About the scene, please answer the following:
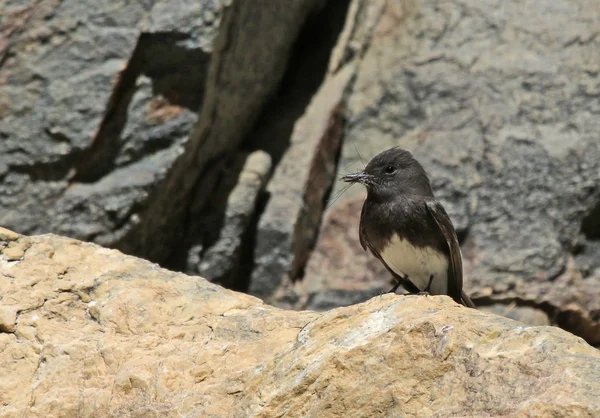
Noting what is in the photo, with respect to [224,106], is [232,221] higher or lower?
lower

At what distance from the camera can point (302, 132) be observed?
8.88 metres

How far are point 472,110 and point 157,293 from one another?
4.61 metres

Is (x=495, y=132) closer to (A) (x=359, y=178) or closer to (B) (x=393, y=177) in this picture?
(B) (x=393, y=177)

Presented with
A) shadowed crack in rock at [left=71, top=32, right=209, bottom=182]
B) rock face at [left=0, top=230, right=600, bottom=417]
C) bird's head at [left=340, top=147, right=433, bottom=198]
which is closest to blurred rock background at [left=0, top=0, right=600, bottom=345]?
shadowed crack in rock at [left=71, top=32, right=209, bottom=182]

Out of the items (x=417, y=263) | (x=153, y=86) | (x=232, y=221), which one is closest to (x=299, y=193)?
(x=232, y=221)

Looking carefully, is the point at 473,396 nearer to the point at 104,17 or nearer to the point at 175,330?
the point at 175,330

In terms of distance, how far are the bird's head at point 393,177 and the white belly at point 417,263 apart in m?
0.37

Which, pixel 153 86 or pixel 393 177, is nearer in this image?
pixel 393 177

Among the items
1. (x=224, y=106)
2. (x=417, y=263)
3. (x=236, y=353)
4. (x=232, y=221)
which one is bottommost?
(x=232, y=221)

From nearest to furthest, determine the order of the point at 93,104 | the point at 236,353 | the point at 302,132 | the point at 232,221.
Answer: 1. the point at 236,353
2. the point at 93,104
3. the point at 232,221
4. the point at 302,132

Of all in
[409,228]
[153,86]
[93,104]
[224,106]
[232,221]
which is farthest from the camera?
[232,221]

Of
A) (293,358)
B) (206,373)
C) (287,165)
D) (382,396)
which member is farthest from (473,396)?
(287,165)

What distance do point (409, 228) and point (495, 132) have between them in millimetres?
2531

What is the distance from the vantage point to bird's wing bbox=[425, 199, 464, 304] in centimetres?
638
